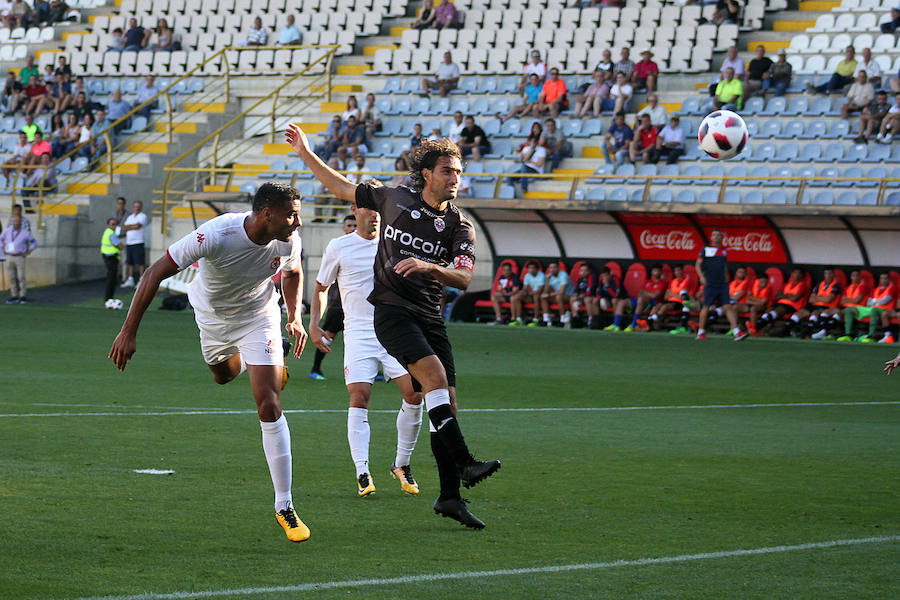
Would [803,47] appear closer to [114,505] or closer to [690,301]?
[690,301]

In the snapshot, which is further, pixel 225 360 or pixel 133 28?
pixel 133 28

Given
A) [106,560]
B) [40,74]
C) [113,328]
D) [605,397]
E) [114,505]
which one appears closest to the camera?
[106,560]

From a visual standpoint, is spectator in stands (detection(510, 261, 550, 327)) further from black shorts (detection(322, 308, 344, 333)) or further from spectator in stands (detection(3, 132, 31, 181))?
spectator in stands (detection(3, 132, 31, 181))

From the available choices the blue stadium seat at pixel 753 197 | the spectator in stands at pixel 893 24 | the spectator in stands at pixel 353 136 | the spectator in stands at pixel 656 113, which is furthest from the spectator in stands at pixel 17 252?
the spectator in stands at pixel 893 24

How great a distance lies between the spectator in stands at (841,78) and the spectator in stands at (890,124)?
6.05 feet

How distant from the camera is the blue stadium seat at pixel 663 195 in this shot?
26.8m

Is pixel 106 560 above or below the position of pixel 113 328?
above

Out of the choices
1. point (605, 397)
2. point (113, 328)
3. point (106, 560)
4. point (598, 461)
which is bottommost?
point (113, 328)

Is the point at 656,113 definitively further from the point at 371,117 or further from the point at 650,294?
the point at 371,117

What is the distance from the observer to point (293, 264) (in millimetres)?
7840

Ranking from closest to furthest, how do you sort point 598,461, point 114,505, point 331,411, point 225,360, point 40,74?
point 114,505, point 225,360, point 598,461, point 331,411, point 40,74

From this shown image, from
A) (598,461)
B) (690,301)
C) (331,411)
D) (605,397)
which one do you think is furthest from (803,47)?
(598,461)

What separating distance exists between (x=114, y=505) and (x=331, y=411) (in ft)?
16.9

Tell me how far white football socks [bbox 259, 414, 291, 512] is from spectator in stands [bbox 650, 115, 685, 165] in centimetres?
2122
